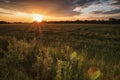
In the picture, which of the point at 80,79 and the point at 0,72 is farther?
the point at 0,72

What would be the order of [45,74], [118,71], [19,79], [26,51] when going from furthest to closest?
[26,51] → [118,71] → [45,74] → [19,79]

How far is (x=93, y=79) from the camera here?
405cm

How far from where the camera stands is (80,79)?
13.1 feet

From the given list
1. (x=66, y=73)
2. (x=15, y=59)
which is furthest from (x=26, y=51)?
(x=66, y=73)

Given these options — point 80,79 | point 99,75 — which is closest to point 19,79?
point 80,79

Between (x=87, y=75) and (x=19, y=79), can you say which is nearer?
(x=19, y=79)

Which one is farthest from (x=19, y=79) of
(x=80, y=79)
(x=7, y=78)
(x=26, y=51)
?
(x=26, y=51)

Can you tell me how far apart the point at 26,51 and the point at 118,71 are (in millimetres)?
3501

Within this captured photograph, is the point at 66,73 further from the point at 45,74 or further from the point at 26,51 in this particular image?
the point at 26,51

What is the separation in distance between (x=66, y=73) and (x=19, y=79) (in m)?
1.13

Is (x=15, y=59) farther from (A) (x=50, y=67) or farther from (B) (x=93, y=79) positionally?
(B) (x=93, y=79)

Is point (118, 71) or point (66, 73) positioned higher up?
point (66, 73)

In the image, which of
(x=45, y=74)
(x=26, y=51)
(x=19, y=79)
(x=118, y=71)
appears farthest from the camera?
(x=26, y=51)

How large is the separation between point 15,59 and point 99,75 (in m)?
2.78
